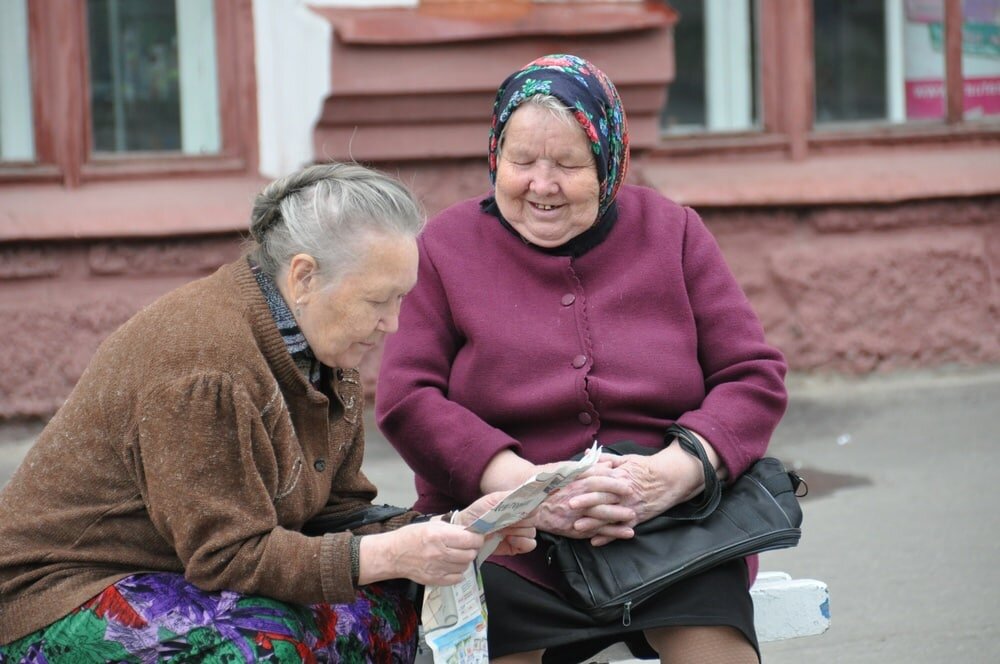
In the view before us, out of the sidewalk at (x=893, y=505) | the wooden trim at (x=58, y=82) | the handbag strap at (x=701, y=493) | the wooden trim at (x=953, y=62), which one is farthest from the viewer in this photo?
the wooden trim at (x=953, y=62)

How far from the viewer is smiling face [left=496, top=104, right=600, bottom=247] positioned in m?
2.83

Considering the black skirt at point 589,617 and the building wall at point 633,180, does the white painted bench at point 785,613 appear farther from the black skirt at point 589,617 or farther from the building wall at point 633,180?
the building wall at point 633,180

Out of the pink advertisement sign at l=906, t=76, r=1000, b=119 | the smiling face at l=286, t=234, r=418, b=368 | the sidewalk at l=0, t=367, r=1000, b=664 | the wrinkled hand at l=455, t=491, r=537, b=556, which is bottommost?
the sidewalk at l=0, t=367, r=1000, b=664

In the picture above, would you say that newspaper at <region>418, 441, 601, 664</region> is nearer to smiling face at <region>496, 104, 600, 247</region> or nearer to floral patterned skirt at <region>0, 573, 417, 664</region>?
floral patterned skirt at <region>0, 573, 417, 664</region>

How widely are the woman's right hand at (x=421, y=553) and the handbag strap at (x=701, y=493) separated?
0.50 metres

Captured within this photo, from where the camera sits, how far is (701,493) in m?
2.73

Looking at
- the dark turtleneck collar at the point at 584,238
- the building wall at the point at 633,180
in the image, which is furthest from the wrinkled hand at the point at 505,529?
the building wall at the point at 633,180

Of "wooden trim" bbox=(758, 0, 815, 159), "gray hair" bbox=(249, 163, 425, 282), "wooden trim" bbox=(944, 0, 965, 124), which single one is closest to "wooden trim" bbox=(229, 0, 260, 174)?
"wooden trim" bbox=(758, 0, 815, 159)

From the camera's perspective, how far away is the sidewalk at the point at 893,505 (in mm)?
3744

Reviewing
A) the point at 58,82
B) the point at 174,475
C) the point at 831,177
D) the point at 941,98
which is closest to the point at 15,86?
the point at 58,82

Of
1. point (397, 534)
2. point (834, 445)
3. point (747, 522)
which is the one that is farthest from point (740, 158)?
point (397, 534)

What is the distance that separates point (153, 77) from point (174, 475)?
12.5 feet

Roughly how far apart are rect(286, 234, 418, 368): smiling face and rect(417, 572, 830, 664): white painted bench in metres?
0.74

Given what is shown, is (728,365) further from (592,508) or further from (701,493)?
(592,508)
